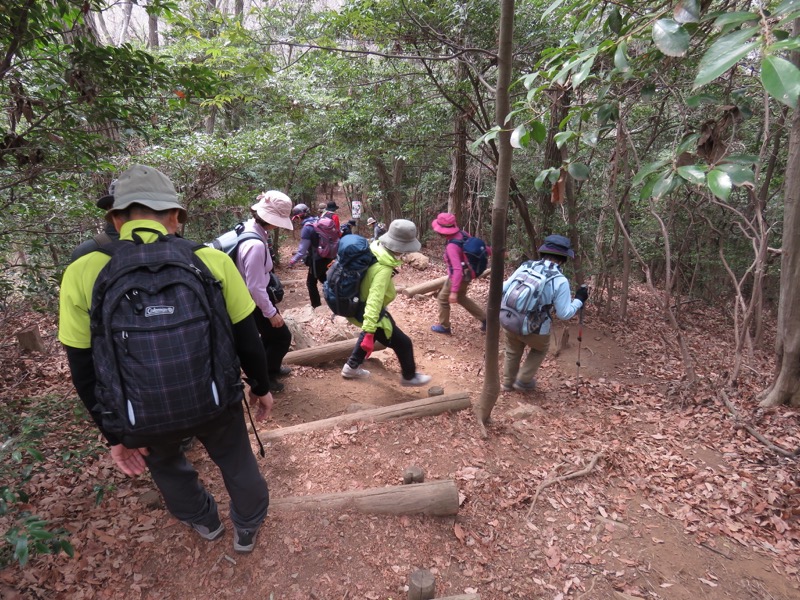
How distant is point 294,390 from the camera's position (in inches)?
190

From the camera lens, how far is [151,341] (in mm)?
1771

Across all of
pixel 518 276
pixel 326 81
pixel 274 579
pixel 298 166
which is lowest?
pixel 274 579

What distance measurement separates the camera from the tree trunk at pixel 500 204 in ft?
8.97

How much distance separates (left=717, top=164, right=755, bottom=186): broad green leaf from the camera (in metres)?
1.21

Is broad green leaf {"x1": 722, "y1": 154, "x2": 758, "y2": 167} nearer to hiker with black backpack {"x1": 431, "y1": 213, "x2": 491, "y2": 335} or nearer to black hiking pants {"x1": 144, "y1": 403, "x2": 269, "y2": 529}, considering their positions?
black hiking pants {"x1": 144, "y1": 403, "x2": 269, "y2": 529}

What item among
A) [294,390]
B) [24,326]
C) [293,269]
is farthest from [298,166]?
[294,390]

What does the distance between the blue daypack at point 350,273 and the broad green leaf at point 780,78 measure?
360 centimetres

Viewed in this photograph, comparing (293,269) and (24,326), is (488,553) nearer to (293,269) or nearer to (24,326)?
(24,326)

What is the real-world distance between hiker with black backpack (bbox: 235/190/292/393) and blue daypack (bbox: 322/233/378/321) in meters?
0.66

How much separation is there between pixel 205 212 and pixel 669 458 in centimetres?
848

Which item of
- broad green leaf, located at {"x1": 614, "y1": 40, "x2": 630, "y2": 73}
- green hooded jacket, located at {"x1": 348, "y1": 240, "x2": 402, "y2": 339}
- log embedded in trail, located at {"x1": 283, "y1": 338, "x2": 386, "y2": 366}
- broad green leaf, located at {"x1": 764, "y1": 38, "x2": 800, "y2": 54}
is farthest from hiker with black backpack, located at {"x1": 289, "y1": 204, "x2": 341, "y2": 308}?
broad green leaf, located at {"x1": 764, "y1": 38, "x2": 800, "y2": 54}

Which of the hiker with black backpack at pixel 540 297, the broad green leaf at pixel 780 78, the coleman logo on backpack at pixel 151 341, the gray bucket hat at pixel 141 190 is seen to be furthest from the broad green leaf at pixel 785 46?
the hiker with black backpack at pixel 540 297

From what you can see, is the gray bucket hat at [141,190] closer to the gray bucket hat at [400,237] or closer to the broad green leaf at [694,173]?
the broad green leaf at [694,173]

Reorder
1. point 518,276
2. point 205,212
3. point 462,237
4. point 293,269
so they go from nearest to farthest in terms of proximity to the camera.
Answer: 1. point 518,276
2. point 462,237
3. point 205,212
4. point 293,269
